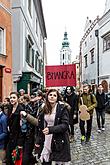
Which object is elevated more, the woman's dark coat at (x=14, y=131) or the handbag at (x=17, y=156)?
the woman's dark coat at (x=14, y=131)

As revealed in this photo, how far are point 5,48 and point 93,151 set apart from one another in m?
7.45

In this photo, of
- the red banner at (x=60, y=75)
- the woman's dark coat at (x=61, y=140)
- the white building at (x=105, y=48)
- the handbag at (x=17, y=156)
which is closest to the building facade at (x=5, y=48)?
the red banner at (x=60, y=75)

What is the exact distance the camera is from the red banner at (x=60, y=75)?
916 centimetres

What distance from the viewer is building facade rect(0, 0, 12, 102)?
43.8 feet

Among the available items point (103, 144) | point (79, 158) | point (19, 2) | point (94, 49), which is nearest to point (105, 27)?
point (94, 49)

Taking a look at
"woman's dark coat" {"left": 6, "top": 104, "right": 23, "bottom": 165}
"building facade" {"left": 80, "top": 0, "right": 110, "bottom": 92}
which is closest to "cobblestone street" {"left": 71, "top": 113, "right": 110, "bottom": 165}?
"woman's dark coat" {"left": 6, "top": 104, "right": 23, "bottom": 165}

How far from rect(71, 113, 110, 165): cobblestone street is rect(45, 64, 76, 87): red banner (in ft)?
5.68

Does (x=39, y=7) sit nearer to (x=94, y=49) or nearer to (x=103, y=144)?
(x=94, y=49)

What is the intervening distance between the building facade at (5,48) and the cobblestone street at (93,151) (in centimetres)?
474

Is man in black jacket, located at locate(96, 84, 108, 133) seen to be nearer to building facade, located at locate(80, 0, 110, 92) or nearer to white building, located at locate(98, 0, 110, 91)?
building facade, located at locate(80, 0, 110, 92)

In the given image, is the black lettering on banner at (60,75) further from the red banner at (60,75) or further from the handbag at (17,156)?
the handbag at (17,156)

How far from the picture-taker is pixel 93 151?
773cm

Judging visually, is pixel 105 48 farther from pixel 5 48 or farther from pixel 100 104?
pixel 100 104

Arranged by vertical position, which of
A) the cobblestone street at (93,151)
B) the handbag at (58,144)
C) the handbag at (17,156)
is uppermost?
the handbag at (58,144)
